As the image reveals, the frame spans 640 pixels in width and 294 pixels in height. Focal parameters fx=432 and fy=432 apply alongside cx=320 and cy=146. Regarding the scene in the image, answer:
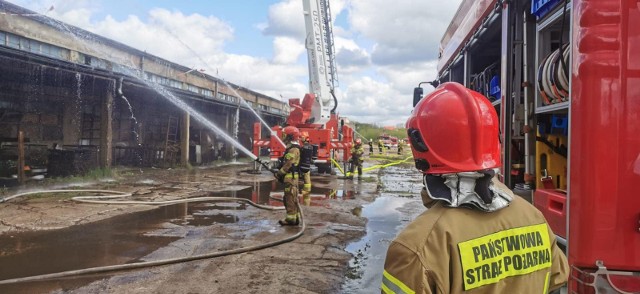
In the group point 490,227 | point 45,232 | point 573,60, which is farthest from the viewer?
point 45,232

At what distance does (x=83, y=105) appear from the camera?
14.2 m

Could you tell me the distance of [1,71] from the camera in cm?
1082

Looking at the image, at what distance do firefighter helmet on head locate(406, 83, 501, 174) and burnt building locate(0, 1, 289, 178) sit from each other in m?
10.5

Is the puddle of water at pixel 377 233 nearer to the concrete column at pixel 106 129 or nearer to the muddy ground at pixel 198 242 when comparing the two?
the muddy ground at pixel 198 242

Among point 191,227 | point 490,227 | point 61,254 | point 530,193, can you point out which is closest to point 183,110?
point 191,227

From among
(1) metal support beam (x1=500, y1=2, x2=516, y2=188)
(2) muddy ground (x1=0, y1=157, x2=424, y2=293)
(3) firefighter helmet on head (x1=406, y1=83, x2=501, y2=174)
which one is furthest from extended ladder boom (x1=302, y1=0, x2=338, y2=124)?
(3) firefighter helmet on head (x1=406, y1=83, x2=501, y2=174)

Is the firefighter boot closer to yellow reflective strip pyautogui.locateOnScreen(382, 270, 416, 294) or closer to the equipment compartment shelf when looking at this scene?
the equipment compartment shelf

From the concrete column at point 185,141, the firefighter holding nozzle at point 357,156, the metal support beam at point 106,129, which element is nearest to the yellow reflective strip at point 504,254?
the firefighter holding nozzle at point 357,156

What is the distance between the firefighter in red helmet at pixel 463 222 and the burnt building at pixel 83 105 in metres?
10.6

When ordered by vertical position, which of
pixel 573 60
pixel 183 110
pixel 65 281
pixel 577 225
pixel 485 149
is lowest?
pixel 65 281

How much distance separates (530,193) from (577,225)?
2.74 ft

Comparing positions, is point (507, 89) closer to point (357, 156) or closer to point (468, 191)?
point (468, 191)

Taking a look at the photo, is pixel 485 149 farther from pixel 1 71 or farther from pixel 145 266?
pixel 1 71

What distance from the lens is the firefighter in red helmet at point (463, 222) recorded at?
1151mm
